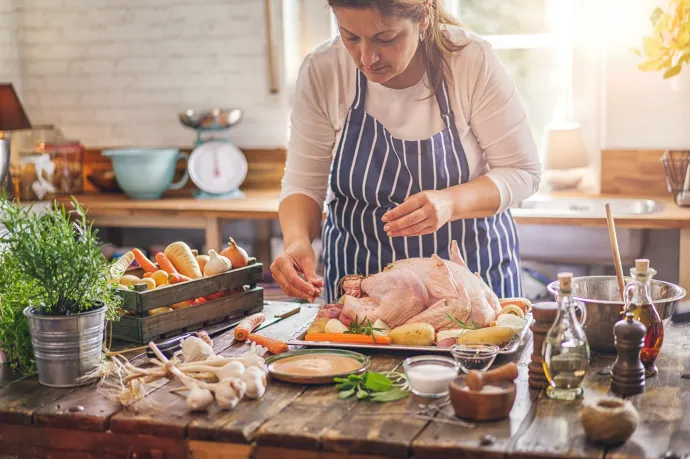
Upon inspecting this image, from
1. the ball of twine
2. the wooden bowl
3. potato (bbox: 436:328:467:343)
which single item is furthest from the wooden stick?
the ball of twine

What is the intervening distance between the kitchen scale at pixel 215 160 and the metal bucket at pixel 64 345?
2610mm

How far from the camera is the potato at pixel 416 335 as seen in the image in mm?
1908

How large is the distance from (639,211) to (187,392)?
2.85 metres

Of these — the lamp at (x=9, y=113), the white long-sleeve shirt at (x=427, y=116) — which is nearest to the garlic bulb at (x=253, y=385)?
the white long-sleeve shirt at (x=427, y=116)

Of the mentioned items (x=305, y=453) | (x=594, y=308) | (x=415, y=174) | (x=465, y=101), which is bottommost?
(x=305, y=453)

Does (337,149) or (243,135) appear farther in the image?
(243,135)

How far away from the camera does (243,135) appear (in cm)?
470

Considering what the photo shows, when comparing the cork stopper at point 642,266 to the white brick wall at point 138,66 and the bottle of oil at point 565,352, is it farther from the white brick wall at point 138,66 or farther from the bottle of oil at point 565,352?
the white brick wall at point 138,66

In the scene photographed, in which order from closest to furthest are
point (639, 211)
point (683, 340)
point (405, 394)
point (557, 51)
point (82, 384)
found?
point (405, 394) < point (82, 384) < point (683, 340) < point (639, 211) < point (557, 51)

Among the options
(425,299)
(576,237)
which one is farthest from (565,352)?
(576,237)

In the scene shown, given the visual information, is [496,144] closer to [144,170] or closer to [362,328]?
[362,328]

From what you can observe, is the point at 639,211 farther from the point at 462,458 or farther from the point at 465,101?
the point at 462,458

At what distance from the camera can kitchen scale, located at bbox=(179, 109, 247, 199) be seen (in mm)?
4410

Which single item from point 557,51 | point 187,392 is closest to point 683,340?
point 187,392
